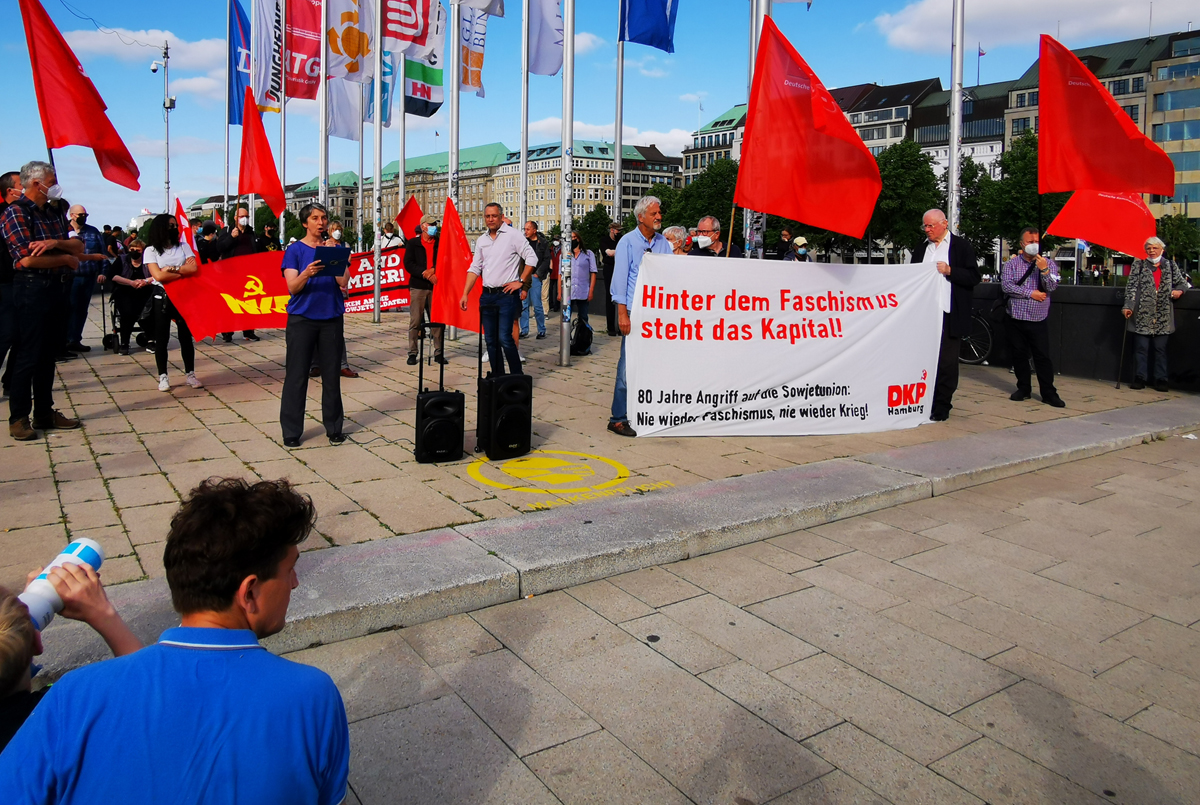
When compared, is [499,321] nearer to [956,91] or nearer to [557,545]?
[557,545]

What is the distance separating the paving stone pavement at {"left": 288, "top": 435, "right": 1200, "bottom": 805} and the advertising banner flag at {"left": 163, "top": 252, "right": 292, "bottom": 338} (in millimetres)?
6203

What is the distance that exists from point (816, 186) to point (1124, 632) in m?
4.83

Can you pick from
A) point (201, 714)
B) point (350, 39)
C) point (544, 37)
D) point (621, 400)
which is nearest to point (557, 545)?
point (621, 400)

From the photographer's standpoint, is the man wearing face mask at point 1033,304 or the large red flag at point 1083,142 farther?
the man wearing face mask at point 1033,304

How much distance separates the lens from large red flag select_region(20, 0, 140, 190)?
293 inches

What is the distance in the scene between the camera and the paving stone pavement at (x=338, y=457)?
5.16 meters

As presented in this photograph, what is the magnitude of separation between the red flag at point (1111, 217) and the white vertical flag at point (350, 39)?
13.0 metres

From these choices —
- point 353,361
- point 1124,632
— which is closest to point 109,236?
point 353,361

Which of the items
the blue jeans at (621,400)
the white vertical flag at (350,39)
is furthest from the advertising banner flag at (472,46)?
the blue jeans at (621,400)

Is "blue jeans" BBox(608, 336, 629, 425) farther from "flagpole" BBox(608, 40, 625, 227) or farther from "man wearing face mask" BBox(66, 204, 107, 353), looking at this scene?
"flagpole" BBox(608, 40, 625, 227)

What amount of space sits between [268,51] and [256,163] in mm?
11094

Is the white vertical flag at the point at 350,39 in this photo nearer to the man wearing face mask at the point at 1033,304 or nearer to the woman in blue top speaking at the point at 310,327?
the woman in blue top speaking at the point at 310,327

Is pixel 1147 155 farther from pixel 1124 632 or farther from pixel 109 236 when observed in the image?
pixel 109 236

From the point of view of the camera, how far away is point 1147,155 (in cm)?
948
